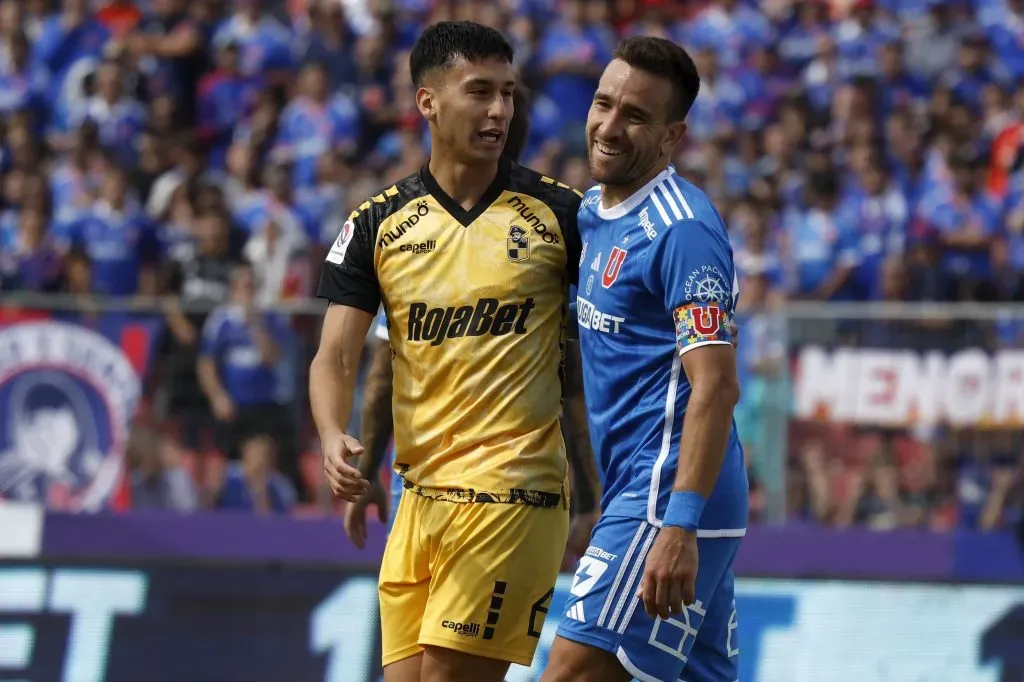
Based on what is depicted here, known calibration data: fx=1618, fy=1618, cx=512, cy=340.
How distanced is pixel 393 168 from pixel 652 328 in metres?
9.32

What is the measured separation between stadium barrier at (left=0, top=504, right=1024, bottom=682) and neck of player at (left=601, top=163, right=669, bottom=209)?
9.91 ft

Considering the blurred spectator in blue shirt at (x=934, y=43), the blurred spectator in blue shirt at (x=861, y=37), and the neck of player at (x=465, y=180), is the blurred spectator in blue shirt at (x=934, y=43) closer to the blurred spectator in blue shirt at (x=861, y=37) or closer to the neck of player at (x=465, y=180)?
Answer: the blurred spectator in blue shirt at (x=861, y=37)

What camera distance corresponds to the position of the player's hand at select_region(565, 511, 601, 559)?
18.3 ft

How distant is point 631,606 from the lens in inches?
187

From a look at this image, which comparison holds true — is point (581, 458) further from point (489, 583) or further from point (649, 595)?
point (649, 595)

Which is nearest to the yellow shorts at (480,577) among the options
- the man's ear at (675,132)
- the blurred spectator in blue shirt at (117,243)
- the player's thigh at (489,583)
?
the player's thigh at (489,583)

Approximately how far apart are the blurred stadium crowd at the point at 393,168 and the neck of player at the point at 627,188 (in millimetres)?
6149

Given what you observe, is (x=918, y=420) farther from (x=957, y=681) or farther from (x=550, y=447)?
(x=550, y=447)

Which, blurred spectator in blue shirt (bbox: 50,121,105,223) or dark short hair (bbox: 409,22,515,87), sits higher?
dark short hair (bbox: 409,22,515,87)

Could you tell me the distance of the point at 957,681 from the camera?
24.4ft

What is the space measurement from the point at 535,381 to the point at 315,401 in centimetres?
73

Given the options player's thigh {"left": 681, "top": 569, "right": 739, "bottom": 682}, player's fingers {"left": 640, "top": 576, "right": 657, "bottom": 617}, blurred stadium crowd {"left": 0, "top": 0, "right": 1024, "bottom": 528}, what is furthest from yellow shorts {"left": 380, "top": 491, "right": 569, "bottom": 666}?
blurred stadium crowd {"left": 0, "top": 0, "right": 1024, "bottom": 528}

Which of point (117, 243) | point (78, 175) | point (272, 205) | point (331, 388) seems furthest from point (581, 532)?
point (78, 175)

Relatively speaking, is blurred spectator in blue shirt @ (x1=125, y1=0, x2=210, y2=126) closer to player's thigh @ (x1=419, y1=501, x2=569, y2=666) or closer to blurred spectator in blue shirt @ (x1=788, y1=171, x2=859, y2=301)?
blurred spectator in blue shirt @ (x1=788, y1=171, x2=859, y2=301)
